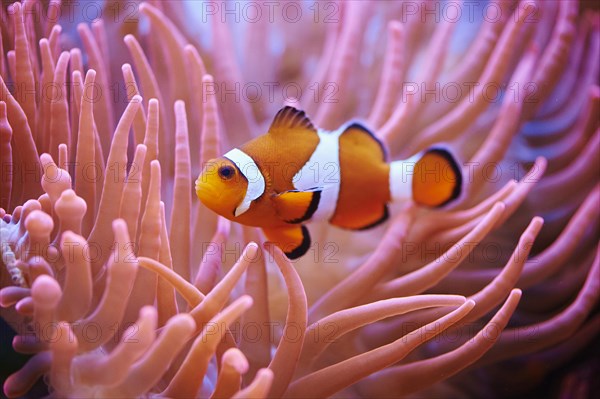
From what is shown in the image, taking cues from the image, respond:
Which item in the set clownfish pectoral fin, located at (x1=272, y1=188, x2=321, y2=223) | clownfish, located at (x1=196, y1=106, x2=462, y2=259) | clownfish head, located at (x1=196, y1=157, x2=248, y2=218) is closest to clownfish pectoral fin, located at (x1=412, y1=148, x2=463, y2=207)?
clownfish, located at (x1=196, y1=106, x2=462, y2=259)

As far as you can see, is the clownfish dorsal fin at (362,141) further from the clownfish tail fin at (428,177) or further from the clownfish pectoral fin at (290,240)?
the clownfish pectoral fin at (290,240)

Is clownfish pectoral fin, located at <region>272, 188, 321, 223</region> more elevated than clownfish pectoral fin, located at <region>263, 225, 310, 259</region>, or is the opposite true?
clownfish pectoral fin, located at <region>272, 188, 321, 223</region>

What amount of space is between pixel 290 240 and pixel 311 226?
0.29m

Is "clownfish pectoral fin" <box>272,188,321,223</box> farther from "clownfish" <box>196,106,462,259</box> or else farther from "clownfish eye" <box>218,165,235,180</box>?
"clownfish eye" <box>218,165,235,180</box>

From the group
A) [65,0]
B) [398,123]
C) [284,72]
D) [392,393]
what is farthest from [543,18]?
[65,0]

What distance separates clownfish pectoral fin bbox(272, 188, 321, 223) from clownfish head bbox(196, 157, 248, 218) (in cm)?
8

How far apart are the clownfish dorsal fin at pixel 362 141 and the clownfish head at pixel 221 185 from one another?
305 millimetres

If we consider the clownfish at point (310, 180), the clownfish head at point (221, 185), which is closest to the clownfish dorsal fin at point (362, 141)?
the clownfish at point (310, 180)

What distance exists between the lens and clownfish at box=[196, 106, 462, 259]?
36.1 inches

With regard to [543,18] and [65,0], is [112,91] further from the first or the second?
[543,18]

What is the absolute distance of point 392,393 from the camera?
3.41 feet

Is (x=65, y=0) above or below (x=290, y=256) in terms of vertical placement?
above

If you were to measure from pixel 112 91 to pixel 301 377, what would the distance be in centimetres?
79

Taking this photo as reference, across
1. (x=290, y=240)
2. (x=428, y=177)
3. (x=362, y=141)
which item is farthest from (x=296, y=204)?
(x=428, y=177)
